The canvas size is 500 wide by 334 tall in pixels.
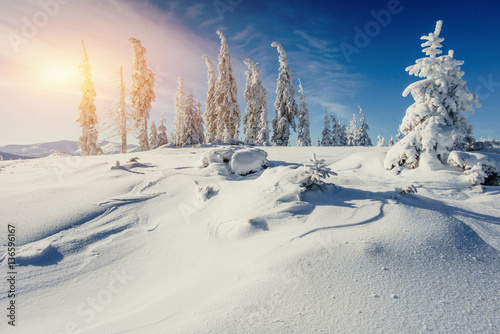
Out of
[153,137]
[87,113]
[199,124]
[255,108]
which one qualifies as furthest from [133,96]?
[153,137]

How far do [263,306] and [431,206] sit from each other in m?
4.04

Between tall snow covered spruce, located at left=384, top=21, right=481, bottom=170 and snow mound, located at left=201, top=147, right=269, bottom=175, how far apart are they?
4.48 m

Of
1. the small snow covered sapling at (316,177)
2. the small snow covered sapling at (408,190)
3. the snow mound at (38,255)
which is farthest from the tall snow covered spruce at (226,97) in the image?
the small snow covered sapling at (408,190)

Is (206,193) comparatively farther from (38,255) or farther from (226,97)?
(226,97)

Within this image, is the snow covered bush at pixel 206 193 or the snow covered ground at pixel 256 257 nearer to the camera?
the snow covered ground at pixel 256 257

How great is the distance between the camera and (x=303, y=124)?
3316 cm

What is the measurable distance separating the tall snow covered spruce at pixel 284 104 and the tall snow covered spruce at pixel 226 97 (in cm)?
576

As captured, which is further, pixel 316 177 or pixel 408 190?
pixel 316 177

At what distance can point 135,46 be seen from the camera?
25547 millimetres

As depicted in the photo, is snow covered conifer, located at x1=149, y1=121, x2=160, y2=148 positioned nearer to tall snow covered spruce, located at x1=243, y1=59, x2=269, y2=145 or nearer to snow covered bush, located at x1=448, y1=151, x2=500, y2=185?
tall snow covered spruce, located at x1=243, y1=59, x2=269, y2=145

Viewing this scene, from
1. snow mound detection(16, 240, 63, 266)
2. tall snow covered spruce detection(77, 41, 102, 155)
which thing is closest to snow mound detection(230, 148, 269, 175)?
snow mound detection(16, 240, 63, 266)

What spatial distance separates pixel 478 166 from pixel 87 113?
33755 millimetres

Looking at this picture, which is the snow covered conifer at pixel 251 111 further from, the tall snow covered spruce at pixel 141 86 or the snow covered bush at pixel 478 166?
the snow covered bush at pixel 478 166

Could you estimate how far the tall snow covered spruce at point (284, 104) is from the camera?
30656 millimetres
